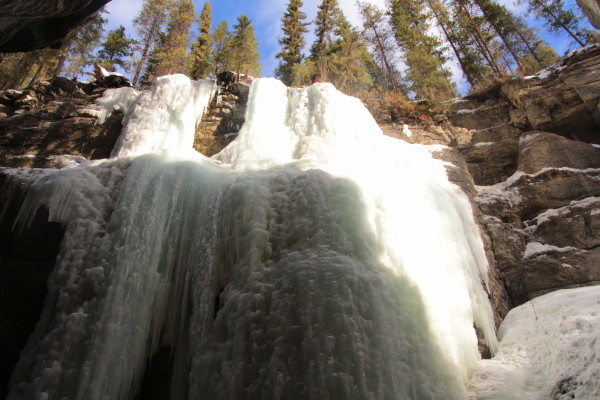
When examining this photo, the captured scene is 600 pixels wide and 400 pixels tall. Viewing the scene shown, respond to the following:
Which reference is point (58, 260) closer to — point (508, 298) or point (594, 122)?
point (508, 298)

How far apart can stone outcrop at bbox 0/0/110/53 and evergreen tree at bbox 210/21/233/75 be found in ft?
33.2

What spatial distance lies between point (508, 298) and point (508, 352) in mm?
2139

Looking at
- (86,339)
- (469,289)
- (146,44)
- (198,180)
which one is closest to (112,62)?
(146,44)

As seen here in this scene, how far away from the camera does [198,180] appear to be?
600cm

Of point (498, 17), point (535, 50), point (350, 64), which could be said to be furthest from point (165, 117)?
point (535, 50)

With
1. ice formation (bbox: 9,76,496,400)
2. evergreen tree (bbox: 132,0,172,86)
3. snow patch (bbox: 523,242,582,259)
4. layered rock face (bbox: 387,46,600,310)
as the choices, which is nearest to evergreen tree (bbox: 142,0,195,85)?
evergreen tree (bbox: 132,0,172,86)

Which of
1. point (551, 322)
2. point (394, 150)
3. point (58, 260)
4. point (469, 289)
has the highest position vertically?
point (394, 150)

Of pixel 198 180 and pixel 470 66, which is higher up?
pixel 470 66

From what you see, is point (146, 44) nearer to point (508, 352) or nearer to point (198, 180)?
point (198, 180)

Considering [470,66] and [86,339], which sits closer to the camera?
[86,339]

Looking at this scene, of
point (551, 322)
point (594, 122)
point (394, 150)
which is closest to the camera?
point (551, 322)

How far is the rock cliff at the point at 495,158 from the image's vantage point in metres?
5.48

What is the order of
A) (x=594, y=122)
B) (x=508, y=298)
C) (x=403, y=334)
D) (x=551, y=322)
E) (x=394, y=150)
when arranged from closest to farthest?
(x=403, y=334), (x=551, y=322), (x=508, y=298), (x=394, y=150), (x=594, y=122)

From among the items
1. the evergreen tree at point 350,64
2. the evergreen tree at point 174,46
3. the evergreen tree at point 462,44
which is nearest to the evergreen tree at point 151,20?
the evergreen tree at point 174,46
